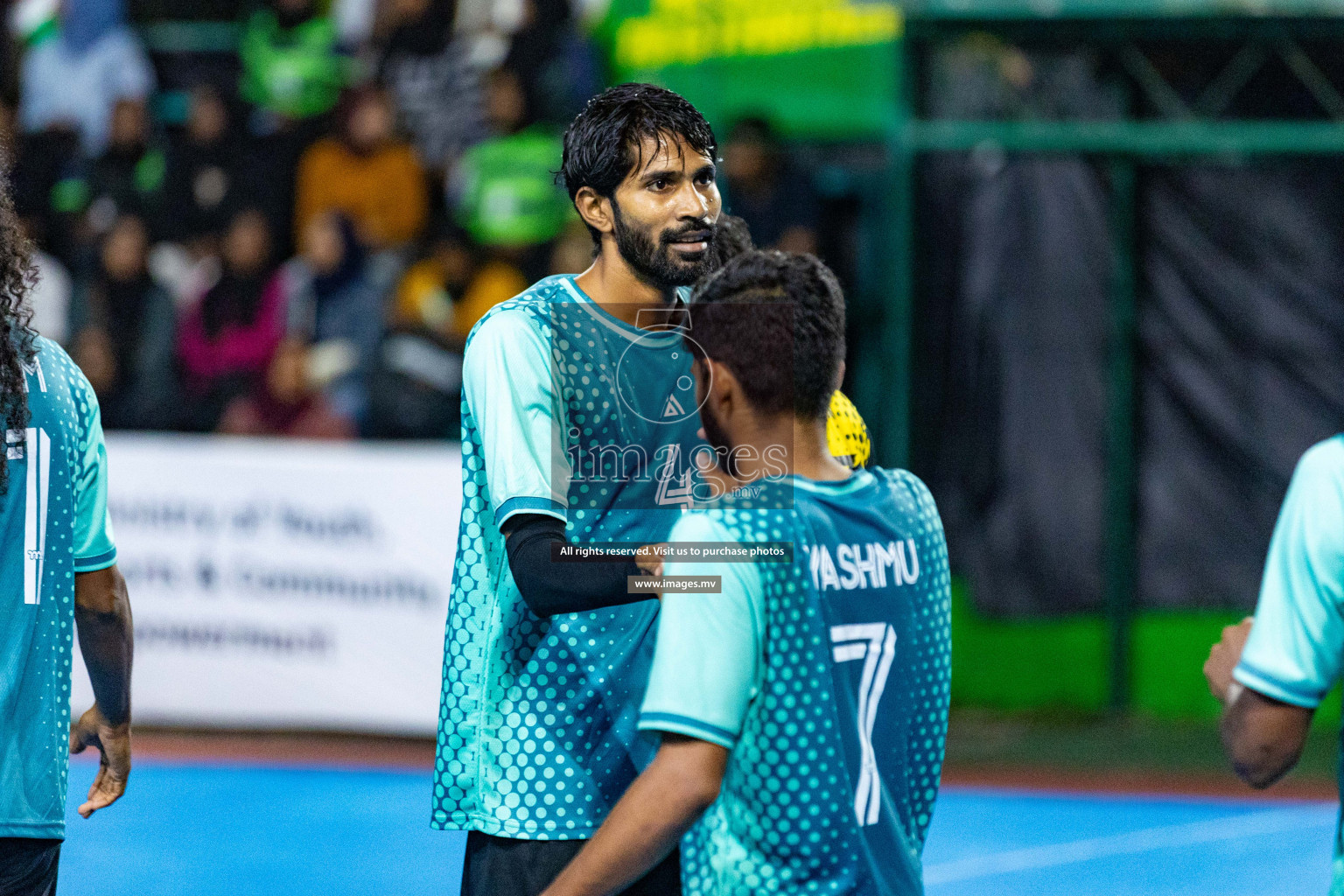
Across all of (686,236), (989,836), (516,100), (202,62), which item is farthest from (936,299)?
(686,236)

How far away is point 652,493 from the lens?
2.82 metres

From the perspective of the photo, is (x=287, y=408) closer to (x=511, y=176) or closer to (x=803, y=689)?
(x=511, y=176)

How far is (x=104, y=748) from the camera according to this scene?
3.06m

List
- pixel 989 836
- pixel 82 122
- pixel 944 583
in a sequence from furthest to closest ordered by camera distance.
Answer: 1. pixel 82 122
2. pixel 989 836
3. pixel 944 583

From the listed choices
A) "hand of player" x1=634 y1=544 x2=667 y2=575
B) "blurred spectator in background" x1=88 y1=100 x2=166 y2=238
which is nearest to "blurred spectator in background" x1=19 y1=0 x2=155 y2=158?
"blurred spectator in background" x1=88 y1=100 x2=166 y2=238

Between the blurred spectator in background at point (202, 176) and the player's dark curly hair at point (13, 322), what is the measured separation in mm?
7587

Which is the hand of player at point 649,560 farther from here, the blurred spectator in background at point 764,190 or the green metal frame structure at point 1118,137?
the green metal frame structure at point 1118,137

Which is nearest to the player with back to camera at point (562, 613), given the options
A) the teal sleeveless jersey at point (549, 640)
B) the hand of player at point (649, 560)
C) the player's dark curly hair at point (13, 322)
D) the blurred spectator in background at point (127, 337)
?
the teal sleeveless jersey at point (549, 640)

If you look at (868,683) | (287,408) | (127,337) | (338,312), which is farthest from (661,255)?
(127,337)

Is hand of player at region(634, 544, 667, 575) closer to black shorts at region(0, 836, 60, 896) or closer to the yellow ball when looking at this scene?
the yellow ball

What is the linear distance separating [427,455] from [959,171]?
3977 mm

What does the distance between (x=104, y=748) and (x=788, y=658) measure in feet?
5.49

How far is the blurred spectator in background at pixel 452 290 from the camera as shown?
9359mm

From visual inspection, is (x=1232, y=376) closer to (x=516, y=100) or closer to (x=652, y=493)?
(x=516, y=100)
